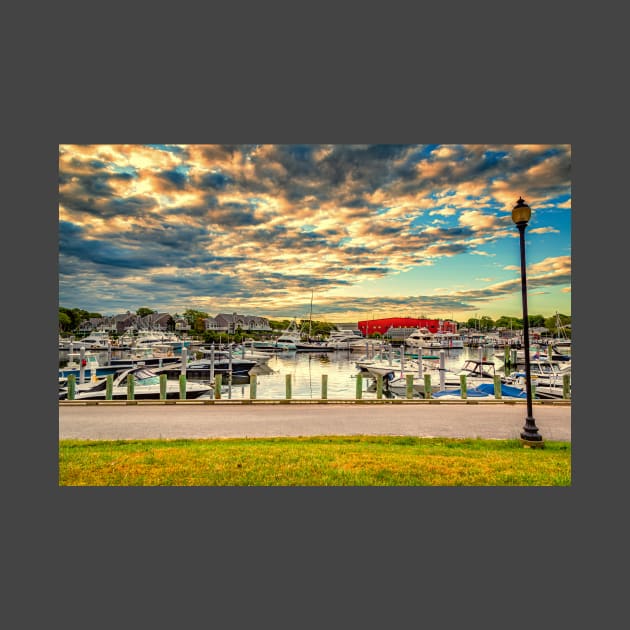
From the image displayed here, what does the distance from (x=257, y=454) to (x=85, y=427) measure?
256 cm

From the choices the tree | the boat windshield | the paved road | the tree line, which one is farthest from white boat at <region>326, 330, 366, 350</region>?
the boat windshield

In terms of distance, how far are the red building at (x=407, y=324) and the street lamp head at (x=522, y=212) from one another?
2.59 metres

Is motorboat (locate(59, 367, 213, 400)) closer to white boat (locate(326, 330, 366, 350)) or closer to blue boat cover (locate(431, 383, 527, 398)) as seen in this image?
white boat (locate(326, 330, 366, 350))

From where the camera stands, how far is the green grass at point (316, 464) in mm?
3242

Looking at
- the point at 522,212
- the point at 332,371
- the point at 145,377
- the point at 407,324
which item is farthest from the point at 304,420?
the point at 332,371

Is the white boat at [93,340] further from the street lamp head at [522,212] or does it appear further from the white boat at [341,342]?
the street lamp head at [522,212]

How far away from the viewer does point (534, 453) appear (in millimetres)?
3664

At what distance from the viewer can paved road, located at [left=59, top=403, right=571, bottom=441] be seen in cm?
439

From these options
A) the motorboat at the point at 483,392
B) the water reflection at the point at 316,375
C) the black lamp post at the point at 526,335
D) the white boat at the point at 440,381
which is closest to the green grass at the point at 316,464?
the black lamp post at the point at 526,335

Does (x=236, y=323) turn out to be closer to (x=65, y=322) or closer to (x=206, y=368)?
(x=65, y=322)

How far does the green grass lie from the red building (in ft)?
8.60

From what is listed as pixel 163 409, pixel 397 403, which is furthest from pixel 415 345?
pixel 163 409

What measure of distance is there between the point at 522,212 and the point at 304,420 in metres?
3.58

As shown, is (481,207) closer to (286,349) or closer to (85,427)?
(85,427)
